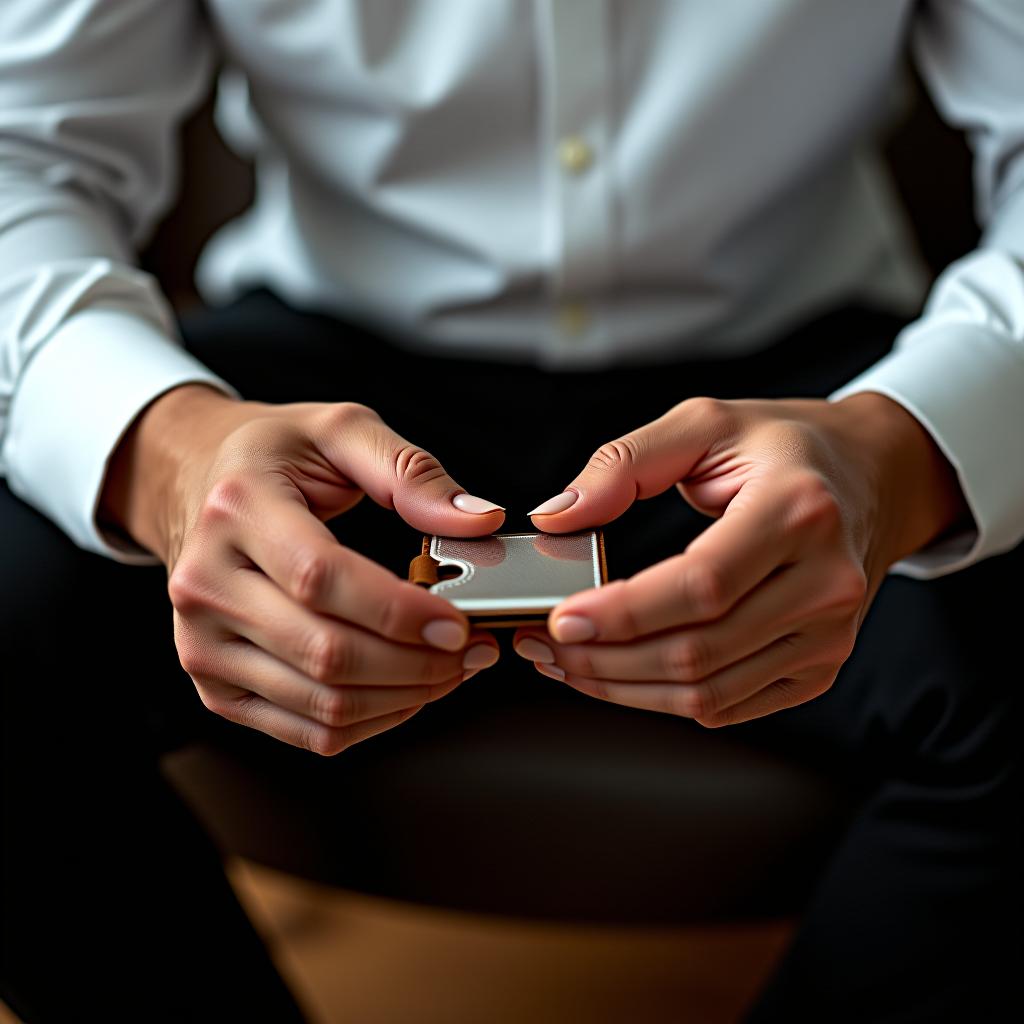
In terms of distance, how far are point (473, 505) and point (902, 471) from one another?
23 centimetres

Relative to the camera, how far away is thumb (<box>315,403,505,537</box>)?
48 cm

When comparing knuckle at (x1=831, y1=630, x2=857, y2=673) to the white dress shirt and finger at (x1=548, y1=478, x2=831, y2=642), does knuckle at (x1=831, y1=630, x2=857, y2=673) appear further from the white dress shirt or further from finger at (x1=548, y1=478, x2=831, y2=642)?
the white dress shirt

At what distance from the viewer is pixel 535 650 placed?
1.48ft

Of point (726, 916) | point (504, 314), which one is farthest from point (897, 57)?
point (726, 916)

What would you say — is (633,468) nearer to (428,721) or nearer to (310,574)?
(310,574)

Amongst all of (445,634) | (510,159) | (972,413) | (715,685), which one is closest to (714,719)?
(715,685)

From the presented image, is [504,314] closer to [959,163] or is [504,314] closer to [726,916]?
[726,916]

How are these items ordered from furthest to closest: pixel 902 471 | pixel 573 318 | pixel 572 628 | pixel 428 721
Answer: pixel 573 318, pixel 428 721, pixel 902 471, pixel 572 628

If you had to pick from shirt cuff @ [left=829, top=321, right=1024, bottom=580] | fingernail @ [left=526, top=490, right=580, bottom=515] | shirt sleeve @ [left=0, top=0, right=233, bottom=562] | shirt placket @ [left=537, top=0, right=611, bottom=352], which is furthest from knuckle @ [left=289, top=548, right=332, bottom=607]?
shirt placket @ [left=537, top=0, right=611, bottom=352]

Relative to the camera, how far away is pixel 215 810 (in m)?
0.78

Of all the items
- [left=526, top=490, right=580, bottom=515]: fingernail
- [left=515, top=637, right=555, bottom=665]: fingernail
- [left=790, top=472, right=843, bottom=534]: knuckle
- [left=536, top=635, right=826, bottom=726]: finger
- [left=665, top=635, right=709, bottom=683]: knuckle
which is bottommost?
[left=536, top=635, right=826, bottom=726]: finger

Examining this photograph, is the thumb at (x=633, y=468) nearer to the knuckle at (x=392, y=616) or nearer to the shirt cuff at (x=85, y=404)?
the knuckle at (x=392, y=616)

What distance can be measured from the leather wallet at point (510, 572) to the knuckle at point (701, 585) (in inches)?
1.4

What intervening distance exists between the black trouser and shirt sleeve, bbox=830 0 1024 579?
0.20 ft
